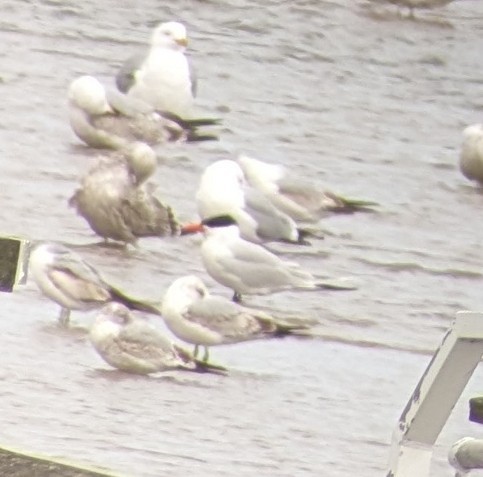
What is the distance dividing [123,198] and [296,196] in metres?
0.39

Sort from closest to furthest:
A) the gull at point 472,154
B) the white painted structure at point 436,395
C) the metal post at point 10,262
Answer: the white painted structure at point 436,395, the metal post at point 10,262, the gull at point 472,154

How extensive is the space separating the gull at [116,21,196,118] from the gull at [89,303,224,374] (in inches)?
18.6

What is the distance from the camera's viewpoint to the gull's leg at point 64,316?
121 inches

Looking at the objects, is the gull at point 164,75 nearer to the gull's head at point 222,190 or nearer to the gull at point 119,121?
the gull at point 119,121

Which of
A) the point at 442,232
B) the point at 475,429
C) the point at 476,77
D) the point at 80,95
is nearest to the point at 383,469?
the point at 475,429

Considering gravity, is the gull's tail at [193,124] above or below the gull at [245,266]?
above

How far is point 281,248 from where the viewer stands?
9.91 ft

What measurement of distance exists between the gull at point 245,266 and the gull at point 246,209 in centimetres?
2

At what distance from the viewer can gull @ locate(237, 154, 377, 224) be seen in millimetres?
3018

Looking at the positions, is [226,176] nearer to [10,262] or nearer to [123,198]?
[123,198]

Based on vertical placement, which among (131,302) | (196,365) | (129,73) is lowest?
(196,365)

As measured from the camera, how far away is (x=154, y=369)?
10.0 feet

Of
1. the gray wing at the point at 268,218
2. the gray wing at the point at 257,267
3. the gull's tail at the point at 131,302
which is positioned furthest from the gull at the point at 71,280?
the gray wing at the point at 268,218

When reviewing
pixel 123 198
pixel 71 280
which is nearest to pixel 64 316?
pixel 71 280
